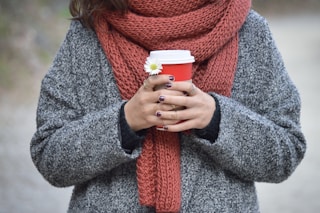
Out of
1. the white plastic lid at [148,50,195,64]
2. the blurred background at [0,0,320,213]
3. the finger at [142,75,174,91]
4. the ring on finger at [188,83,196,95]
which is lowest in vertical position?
the blurred background at [0,0,320,213]

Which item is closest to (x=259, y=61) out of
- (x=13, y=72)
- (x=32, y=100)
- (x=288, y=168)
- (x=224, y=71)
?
(x=224, y=71)

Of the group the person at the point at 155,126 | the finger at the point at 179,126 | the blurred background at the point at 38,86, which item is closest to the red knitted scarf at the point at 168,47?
the person at the point at 155,126

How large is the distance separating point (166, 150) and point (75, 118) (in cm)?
23

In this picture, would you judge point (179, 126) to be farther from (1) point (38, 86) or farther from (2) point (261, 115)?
(1) point (38, 86)

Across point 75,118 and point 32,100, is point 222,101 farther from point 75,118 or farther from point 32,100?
point 32,100

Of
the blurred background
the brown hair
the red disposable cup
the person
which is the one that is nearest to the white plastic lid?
the red disposable cup

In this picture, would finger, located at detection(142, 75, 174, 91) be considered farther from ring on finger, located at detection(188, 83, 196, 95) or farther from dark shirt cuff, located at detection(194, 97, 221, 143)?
dark shirt cuff, located at detection(194, 97, 221, 143)

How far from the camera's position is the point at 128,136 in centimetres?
126

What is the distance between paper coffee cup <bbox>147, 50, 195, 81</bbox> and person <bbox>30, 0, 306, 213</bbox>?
98 mm

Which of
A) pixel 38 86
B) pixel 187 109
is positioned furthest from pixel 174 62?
pixel 38 86

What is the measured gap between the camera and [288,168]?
1360 mm

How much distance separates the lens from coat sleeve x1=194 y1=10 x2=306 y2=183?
1.31 m

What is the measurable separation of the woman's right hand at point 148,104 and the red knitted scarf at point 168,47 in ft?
0.25

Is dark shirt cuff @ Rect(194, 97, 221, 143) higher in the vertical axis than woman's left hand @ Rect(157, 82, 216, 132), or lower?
lower
